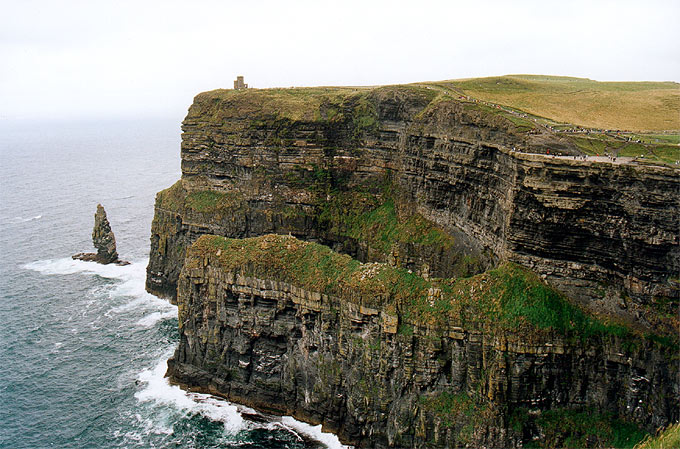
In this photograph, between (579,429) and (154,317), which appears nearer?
(579,429)

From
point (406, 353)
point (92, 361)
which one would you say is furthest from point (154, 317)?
point (406, 353)

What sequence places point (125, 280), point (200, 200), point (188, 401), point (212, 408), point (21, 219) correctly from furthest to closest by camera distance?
point (21, 219), point (125, 280), point (200, 200), point (188, 401), point (212, 408)

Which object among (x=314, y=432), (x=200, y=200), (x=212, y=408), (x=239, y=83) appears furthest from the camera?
(x=239, y=83)

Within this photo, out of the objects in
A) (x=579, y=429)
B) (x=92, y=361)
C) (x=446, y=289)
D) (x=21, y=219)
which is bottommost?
(x=92, y=361)

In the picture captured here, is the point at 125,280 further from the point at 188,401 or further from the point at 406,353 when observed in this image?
the point at 406,353

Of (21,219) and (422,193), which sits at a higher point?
(422,193)

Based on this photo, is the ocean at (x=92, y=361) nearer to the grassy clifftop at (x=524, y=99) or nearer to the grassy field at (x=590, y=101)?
the grassy clifftop at (x=524, y=99)

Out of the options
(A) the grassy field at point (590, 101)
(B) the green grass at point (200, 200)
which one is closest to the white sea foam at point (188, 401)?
(B) the green grass at point (200, 200)
